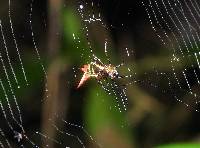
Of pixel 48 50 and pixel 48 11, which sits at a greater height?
pixel 48 11

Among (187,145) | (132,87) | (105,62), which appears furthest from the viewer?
(132,87)

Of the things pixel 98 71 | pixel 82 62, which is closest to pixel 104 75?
pixel 98 71

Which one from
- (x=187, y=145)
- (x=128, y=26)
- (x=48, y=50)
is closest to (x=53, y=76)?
(x=48, y=50)

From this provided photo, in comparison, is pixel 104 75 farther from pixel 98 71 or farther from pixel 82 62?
pixel 82 62

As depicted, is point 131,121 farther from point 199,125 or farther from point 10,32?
point 10,32

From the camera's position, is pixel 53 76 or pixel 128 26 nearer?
pixel 53 76

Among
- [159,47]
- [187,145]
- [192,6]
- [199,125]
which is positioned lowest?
[199,125]

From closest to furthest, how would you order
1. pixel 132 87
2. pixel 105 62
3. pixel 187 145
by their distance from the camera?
pixel 187 145, pixel 105 62, pixel 132 87
